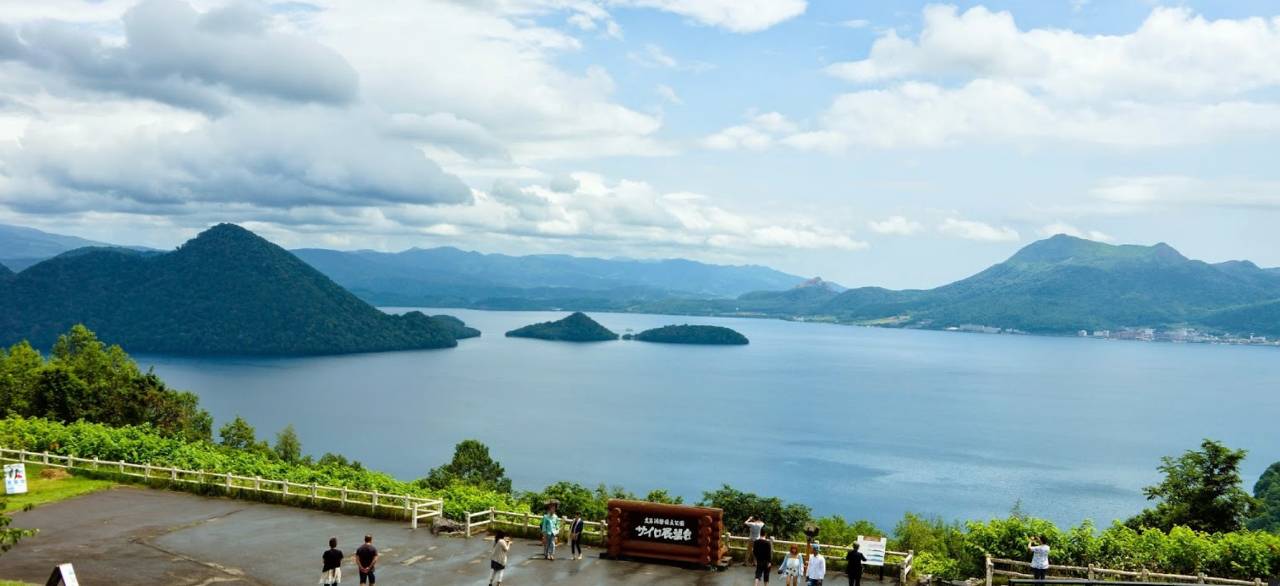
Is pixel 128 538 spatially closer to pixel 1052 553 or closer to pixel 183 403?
pixel 1052 553

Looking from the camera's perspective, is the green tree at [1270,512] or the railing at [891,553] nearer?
the railing at [891,553]

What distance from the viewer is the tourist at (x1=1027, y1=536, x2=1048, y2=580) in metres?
19.0

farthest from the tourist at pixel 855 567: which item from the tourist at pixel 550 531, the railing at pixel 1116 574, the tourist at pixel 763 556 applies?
the tourist at pixel 550 531

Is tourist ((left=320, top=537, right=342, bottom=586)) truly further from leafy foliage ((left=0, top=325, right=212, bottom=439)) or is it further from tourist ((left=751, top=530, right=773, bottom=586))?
leafy foliage ((left=0, top=325, right=212, bottom=439))

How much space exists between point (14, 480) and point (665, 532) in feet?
77.0

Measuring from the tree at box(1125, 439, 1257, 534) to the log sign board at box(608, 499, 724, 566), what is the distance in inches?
1075

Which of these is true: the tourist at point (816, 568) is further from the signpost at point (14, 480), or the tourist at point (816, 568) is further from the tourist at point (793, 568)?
the signpost at point (14, 480)

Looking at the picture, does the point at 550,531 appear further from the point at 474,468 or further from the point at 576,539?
the point at 474,468

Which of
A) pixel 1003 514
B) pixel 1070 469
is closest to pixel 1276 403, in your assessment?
pixel 1070 469

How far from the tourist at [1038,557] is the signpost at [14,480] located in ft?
106

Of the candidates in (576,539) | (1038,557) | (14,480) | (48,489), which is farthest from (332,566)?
(48,489)

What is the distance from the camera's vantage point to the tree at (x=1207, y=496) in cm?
3975

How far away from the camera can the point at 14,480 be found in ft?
97.6

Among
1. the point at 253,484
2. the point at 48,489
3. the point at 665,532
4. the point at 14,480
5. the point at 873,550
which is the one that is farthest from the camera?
the point at 253,484
